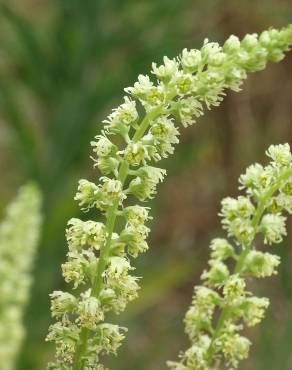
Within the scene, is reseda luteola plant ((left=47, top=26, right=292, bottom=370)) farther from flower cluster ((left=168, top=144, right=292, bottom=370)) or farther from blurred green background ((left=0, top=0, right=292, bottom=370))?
blurred green background ((left=0, top=0, right=292, bottom=370))

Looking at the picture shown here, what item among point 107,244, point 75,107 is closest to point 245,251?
point 107,244

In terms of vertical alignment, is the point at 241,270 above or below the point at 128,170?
below

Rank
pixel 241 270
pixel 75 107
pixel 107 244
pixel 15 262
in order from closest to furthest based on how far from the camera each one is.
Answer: pixel 107 244, pixel 241 270, pixel 15 262, pixel 75 107

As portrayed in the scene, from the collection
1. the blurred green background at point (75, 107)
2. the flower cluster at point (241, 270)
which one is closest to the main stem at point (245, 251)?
the flower cluster at point (241, 270)

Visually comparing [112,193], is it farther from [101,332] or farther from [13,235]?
[13,235]

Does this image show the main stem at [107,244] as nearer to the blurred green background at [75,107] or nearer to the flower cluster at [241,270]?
the flower cluster at [241,270]

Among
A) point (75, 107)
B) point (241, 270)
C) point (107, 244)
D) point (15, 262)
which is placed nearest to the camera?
point (107, 244)

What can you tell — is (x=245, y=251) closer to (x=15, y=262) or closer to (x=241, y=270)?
(x=241, y=270)
